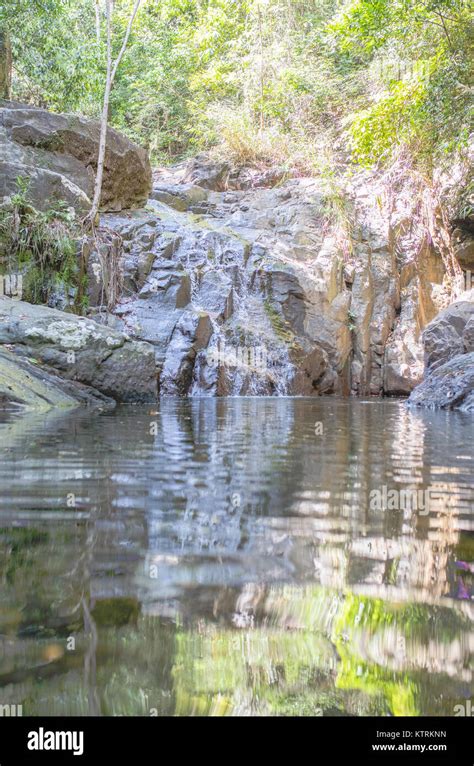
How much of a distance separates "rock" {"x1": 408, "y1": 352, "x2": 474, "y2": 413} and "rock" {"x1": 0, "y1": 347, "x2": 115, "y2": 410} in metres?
4.35

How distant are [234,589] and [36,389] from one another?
232 inches

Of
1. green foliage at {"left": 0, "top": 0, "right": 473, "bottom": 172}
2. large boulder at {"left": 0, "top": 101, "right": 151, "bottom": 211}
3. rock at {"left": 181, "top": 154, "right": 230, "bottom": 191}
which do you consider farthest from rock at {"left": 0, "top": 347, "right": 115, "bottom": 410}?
rock at {"left": 181, "top": 154, "right": 230, "bottom": 191}

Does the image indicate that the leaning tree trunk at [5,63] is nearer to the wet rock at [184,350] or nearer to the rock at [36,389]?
the wet rock at [184,350]

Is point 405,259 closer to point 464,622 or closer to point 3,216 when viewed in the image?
point 3,216

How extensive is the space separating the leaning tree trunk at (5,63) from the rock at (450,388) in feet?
37.5

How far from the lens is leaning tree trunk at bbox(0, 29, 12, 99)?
1375 cm

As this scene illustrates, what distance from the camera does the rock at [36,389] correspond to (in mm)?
6520

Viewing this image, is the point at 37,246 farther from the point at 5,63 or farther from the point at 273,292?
the point at 5,63

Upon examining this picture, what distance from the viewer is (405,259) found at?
53.3 feet

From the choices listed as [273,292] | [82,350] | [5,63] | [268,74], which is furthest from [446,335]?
[268,74]

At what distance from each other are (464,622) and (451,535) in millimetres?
717

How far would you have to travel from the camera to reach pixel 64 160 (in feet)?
45.2

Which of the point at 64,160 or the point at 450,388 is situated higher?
the point at 64,160
